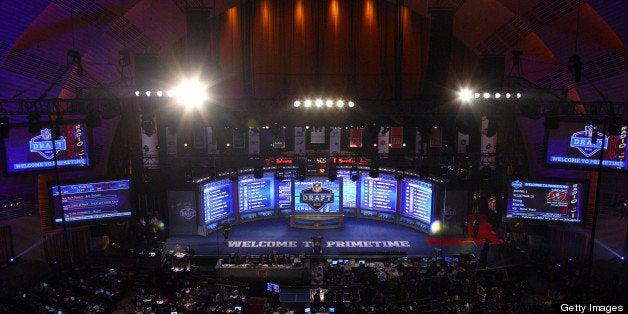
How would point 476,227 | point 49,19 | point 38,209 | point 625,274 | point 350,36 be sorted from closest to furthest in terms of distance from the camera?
point 49,19 < point 625,274 < point 38,209 < point 476,227 < point 350,36

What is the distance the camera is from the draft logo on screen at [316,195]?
1789 centimetres

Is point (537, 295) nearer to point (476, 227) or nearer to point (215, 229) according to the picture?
point (476, 227)

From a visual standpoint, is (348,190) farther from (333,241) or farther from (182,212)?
(182,212)

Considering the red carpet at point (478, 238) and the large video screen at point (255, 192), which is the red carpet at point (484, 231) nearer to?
the red carpet at point (478, 238)

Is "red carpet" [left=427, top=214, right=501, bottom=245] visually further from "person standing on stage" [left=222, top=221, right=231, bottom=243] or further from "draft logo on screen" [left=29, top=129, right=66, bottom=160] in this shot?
"draft logo on screen" [left=29, top=129, right=66, bottom=160]

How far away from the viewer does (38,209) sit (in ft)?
46.6

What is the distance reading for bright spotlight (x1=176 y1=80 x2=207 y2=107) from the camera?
12.0 m

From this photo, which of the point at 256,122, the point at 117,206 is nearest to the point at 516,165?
the point at 256,122

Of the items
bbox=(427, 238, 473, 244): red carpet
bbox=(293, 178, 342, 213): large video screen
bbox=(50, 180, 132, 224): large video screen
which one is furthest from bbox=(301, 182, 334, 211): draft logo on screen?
bbox=(50, 180, 132, 224): large video screen

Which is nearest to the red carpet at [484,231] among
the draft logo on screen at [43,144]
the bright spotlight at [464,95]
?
the bright spotlight at [464,95]

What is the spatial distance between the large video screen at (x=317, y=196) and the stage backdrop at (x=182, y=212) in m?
3.76

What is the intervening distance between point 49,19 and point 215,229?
8990 mm

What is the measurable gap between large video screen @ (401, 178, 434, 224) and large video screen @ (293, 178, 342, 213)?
2430 millimetres

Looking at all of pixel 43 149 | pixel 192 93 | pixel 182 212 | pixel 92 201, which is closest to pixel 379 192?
pixel 182 212
